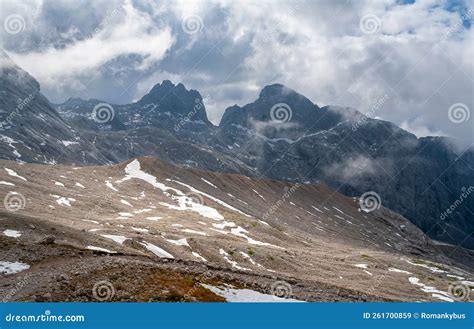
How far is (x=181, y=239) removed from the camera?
73.1 metres

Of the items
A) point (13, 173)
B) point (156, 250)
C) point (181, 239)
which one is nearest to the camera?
Result: point (156, 250)

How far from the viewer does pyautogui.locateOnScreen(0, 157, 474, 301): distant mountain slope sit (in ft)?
105

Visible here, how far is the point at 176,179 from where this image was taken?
148625mm

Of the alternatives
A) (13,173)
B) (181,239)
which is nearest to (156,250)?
(181,239)

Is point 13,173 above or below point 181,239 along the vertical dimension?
below

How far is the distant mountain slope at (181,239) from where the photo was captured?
1260 inches

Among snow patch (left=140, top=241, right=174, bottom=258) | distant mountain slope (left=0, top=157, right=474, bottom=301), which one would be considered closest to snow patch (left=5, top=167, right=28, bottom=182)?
distant mountain slope (left=0, top=157, right=474, bottom=301)

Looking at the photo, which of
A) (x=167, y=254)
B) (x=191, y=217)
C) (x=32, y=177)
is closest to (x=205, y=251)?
(x=167, y=254)

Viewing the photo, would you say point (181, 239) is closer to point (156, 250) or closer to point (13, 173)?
point (156, 250)

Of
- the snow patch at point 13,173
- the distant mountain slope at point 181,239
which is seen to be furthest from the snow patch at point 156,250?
the snow patch at point 13,173

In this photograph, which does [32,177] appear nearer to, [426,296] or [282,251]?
[282,251]

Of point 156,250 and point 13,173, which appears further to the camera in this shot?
point 13,173

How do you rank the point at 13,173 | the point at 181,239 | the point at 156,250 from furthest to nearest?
the point at 13,173, the point at 181,239, the point at 156,250

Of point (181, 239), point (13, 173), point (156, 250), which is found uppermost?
point (181, 239)
